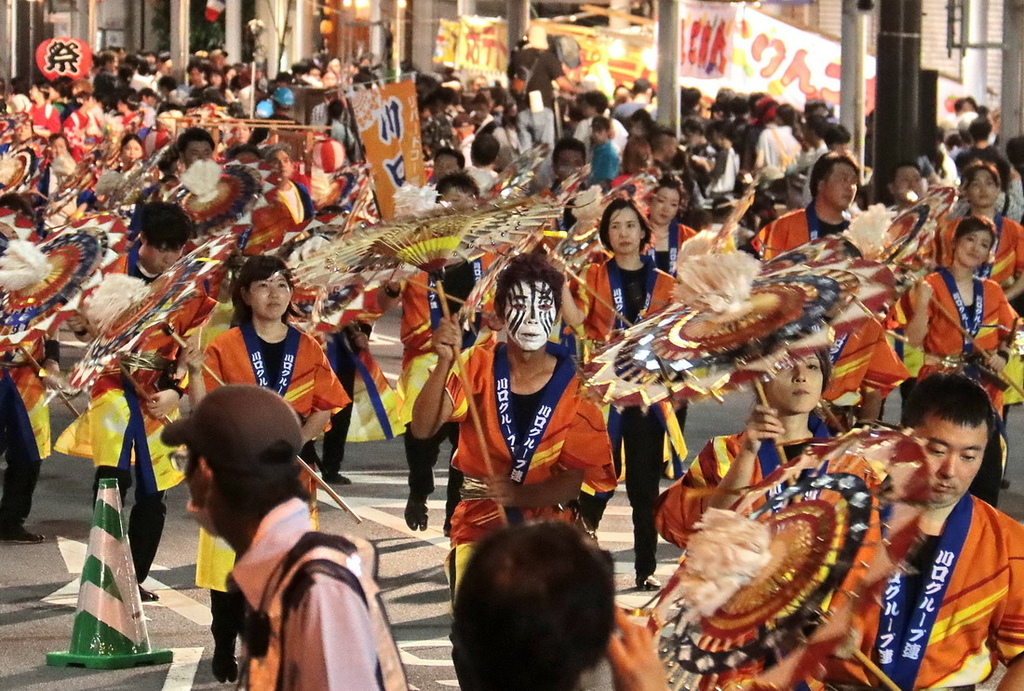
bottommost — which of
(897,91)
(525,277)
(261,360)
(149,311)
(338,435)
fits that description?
(338,435)

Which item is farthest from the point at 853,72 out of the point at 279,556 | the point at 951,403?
the point at 279,556

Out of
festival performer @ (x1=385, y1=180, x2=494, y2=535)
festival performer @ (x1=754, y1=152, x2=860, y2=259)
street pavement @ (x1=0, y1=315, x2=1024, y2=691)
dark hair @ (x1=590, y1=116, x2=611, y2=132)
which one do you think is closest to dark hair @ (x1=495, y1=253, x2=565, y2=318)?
street pavement @ (x1=0, y1=315, x2=1024, y2=691)

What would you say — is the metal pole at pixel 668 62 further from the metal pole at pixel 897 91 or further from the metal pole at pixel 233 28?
the metal pole at pixel 233 28

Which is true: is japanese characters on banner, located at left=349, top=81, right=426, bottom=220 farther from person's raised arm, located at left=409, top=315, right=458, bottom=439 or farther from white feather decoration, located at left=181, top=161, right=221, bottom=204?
person's raised arm, located at left=409, top=315, right=458, bottom=439

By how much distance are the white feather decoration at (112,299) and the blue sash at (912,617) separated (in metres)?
3.10

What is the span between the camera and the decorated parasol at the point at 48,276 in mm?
8104

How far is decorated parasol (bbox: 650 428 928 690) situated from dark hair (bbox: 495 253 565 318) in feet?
8.19

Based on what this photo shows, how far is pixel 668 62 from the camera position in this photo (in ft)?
80.7

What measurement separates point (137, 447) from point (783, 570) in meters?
5.03

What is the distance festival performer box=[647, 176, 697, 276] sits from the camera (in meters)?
11.0

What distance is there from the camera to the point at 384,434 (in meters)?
11.8

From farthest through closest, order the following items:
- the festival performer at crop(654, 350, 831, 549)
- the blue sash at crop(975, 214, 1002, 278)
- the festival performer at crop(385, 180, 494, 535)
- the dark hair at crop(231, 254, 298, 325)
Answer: the blue sash at crop(975, 214, 1002, 278) → the festival performer at crop(385, 180, 494, 535) → the dark hair at crop(231, 254, 298, 325) → the festival performer at crop(654, 350, 831, 549)

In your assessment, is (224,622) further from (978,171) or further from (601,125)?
(601,125)

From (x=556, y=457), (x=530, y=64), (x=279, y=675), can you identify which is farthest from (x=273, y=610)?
(x=530, y=64)
